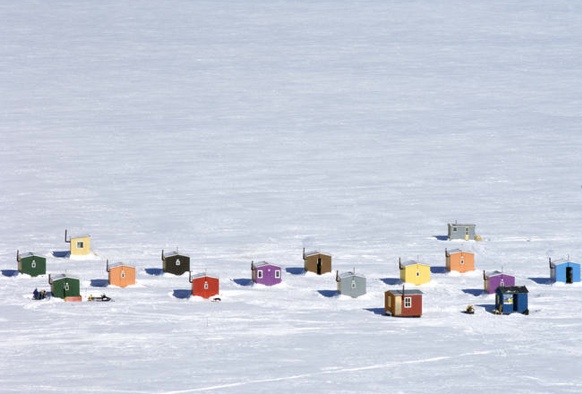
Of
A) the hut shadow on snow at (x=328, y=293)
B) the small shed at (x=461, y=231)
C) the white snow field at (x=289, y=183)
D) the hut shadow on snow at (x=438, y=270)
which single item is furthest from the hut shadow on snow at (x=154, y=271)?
the small shed at (x=461, y=231)

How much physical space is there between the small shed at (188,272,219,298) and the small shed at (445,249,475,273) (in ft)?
39.5

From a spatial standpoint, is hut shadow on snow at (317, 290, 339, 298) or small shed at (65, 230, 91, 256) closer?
hut shadow on snow at (317, 290, 339, 298)

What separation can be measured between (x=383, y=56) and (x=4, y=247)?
7839 cm

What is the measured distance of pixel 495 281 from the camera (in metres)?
72.6

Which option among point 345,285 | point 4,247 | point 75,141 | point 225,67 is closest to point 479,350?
point 345,285

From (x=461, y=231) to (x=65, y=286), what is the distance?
2320cm

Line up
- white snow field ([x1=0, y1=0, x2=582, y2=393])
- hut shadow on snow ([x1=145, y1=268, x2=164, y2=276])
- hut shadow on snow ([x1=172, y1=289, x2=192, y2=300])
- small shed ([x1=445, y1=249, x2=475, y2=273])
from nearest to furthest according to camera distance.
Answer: white snow field ([x1=0, y1=0, x2=582, y2=393]) < hut shadow on snow ([x1=172, y1=289, x2=192, y2=300]) < small shed ([x1=445, y1=249, x2=475, y2=273]) < hut shadow on snow ([x1=145, y1=268, x2=164, y2=276])

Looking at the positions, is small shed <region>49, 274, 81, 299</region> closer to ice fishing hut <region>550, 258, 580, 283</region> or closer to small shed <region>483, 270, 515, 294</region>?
small shed <region>483, 270, 515, 294</region>

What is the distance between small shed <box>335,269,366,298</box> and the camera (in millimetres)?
72062

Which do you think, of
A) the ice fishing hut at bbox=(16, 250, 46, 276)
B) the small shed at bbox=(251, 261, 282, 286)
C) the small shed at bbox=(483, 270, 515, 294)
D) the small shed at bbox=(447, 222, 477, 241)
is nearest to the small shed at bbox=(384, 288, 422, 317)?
the small shed at bbox=(483, 270, 515, 294)

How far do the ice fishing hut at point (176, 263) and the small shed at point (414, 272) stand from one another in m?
10.4

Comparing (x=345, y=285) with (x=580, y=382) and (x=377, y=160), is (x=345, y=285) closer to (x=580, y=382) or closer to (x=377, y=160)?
(x=580, y=382)

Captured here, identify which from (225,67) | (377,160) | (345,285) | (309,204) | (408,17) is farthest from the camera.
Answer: (408,17)

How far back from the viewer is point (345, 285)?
7212cm
